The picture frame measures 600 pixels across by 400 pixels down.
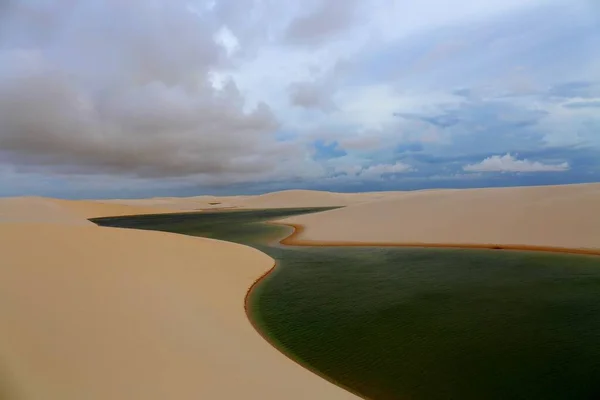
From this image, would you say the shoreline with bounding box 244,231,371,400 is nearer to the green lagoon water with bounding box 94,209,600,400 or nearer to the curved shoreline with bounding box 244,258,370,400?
the curved shoreline with bounding box 244,258,370,400

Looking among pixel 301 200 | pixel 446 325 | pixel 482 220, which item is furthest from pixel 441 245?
pixel 301 200

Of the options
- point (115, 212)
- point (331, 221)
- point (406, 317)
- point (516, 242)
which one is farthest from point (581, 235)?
point (115, 212)

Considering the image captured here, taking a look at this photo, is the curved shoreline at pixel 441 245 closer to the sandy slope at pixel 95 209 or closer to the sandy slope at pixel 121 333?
the sandy slope at pixel 121 333

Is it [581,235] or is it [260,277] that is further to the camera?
[581,235]

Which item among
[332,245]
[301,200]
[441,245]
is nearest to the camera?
[441,245]

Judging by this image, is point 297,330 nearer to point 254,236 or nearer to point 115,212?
point 254,236

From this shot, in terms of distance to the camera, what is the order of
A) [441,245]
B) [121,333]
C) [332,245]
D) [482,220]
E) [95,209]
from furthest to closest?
[95,209], [482,220], [332,245], [441,245], [121,333]

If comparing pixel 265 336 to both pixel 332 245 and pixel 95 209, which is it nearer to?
pixel 332 245
